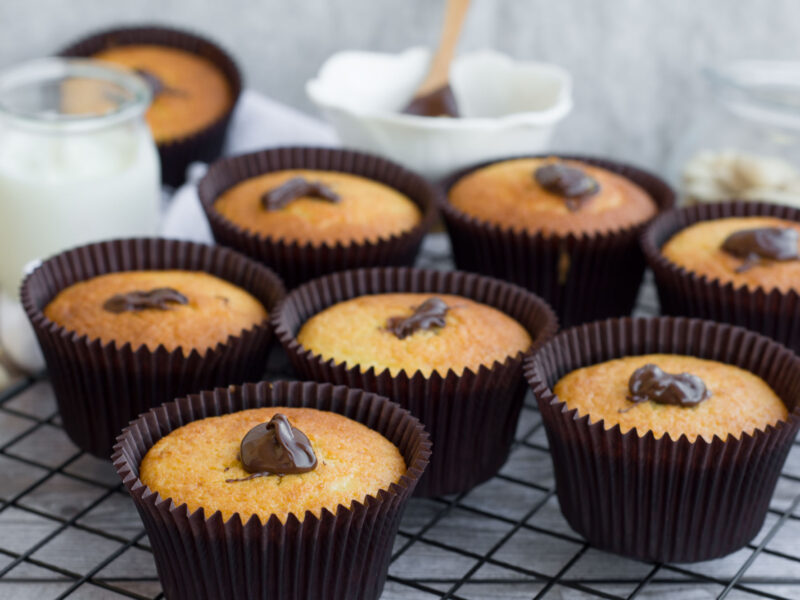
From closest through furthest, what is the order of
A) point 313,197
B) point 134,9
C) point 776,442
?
point 776,442, point 313,197, point 134,9

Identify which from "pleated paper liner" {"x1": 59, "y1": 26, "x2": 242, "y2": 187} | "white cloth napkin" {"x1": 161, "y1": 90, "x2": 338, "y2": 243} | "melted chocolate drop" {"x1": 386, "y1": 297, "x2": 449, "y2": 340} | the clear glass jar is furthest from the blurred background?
"melted chocolate drop" {"x1": 386, "y1": 297, "x2": 449, "y2": 340}

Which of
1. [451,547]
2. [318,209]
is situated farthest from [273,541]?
[318,209]

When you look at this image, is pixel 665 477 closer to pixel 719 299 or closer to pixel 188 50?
pixel 719 299

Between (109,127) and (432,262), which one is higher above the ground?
(109,127)

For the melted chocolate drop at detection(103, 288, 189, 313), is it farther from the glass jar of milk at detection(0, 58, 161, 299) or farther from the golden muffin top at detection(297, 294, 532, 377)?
the glass jar of milk at detection(0, 58, 161, 299)

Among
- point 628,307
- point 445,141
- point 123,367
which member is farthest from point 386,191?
point 123,367

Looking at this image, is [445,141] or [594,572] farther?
[445,141]

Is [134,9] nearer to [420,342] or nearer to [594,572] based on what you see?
[420,342]
